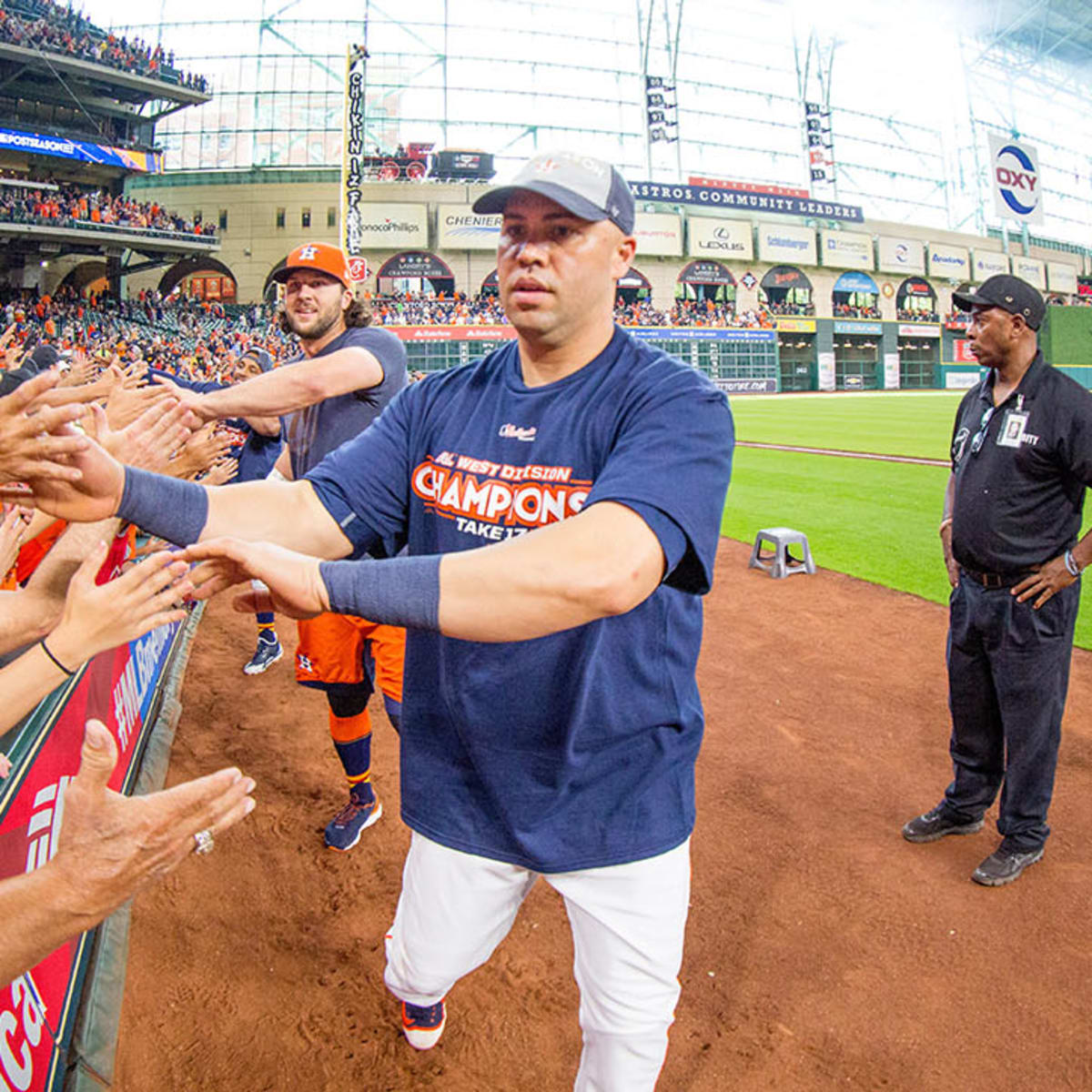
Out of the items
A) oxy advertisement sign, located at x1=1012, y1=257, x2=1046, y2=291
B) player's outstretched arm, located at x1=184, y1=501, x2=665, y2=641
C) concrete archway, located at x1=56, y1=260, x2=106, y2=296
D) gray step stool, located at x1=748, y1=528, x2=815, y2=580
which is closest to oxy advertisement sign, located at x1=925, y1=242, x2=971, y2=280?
oxy advertisement sign, located at x1=1012, y1=257, x2=1046, y2=291

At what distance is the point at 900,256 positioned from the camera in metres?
62.4

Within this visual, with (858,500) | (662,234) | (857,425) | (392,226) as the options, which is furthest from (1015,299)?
(662,234)

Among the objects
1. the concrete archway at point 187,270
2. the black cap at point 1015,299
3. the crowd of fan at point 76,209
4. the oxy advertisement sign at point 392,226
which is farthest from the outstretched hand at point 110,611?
the oxy advertisement sign at point 392,226

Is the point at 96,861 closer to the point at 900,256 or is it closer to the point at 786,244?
the point at 786,244

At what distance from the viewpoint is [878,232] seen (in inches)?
2427

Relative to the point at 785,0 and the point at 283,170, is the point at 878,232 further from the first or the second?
the point at 283,170

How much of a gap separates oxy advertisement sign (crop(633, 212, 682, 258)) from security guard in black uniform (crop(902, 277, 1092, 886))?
53003 millimetres

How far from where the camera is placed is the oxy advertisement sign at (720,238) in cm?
5500

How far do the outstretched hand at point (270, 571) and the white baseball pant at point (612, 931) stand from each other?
0.96 metres

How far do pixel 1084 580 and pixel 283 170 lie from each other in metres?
51.0

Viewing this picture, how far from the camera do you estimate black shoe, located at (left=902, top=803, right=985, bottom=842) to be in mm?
4035

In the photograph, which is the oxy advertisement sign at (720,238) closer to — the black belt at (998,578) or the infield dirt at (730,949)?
the infield dirt at (730,949)

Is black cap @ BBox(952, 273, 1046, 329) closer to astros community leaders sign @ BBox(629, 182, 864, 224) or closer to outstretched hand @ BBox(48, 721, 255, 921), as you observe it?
outstretched hand @ BBox(48, 721, 255, 921)

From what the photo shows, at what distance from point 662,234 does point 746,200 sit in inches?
312
